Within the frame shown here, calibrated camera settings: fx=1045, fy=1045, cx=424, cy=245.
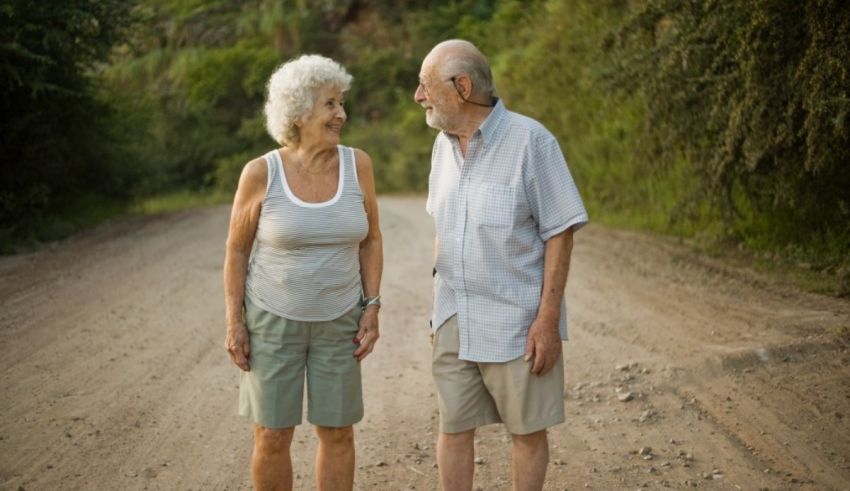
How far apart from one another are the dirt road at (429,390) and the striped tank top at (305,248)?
1.31 metres

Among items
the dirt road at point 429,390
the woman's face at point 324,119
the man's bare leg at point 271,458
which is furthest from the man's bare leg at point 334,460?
the woman's face at point 324,119

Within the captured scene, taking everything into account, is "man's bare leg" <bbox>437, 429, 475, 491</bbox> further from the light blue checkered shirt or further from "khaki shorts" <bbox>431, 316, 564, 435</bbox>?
the light blue checkered shirt

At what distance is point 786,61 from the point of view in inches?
340

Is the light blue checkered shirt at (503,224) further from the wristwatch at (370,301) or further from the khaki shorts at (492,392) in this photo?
the wristwatch at (370,301)

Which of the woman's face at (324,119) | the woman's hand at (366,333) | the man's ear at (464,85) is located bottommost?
the woman's hand at (366,333)

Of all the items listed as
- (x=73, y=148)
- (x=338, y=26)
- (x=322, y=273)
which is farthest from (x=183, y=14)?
(x=322, y=273)

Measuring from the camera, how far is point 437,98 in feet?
12.6

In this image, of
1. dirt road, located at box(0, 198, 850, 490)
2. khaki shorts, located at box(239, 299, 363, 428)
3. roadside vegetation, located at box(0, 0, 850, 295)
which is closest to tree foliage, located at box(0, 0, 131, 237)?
roadside vegetation, located at box(0, 0, 850, 295)

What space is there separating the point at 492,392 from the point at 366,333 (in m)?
0.56

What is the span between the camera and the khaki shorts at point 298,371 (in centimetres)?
396

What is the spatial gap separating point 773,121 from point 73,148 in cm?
1076

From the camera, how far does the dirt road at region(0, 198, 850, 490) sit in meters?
5.00

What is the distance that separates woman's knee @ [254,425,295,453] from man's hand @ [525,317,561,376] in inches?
38.4

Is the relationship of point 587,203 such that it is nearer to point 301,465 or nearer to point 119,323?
point 119,323
